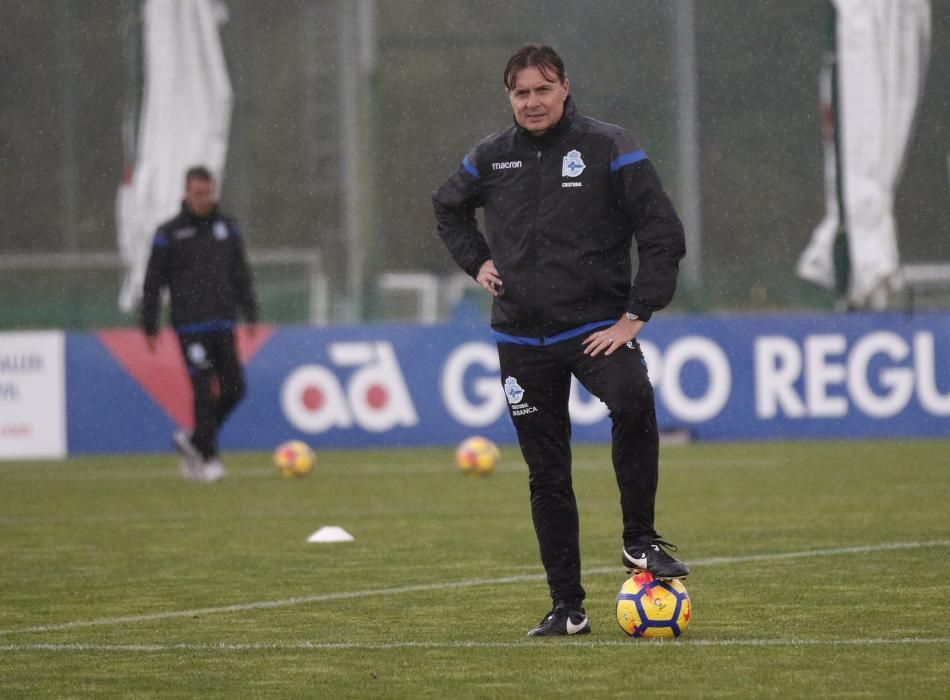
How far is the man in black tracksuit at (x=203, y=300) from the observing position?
1585 centimetres

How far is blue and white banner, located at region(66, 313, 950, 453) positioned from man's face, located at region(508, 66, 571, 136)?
37.8 ft

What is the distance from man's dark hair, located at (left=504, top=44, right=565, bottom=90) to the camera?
23.3 feet

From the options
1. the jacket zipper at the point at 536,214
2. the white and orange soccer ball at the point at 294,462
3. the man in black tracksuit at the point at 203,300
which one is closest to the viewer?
the jacket zipper at the point at 536,214

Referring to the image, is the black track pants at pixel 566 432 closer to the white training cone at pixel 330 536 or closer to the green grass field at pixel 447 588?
the green grass field at pixel 447 588

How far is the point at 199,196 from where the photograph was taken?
15.8 m

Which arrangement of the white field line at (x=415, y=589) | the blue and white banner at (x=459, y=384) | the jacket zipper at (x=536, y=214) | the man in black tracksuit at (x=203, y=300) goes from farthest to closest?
the blue and white banner at (x=459, y=384) → the man in black tracksuit at (x=203, y=300) → the white field line at (x=415, y=589) → the jacket zipper at (x=536, y=214)

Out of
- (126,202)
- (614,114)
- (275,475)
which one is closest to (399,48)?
(614,114)

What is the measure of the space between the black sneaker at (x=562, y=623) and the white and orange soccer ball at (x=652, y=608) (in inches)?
9.5

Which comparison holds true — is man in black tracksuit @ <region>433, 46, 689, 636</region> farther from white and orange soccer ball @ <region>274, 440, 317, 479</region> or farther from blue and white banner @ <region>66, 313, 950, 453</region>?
blue and white banner @ <region>66, 313, 950, 453</region>

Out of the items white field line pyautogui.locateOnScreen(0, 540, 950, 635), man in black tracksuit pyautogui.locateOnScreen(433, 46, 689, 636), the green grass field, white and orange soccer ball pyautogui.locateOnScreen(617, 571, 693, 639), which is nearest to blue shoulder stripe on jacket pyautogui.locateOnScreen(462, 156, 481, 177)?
man in black tracksuit pyautogui.locateOnScreen(433, 46, 689, 636)

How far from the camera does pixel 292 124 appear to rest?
2420 cm

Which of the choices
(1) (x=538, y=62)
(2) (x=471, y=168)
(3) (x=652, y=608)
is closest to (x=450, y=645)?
(3) (x=652, y=608)

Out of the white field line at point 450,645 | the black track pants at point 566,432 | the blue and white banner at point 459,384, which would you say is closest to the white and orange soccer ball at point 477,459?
the blue and white banner at point 459,384

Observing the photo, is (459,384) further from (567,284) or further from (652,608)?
(652,608)
